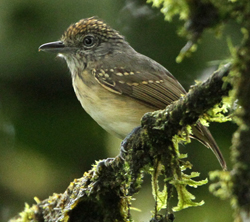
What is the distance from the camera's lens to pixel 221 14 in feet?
5.22

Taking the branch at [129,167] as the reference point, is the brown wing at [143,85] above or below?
above

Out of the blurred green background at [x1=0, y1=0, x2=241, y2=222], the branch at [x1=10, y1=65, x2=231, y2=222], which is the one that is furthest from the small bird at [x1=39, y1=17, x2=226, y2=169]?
the branch at [x1=10, y1=65, x2=231, y2=222]

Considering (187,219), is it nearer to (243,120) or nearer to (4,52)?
(4,52)

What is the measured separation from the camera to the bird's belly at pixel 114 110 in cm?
386

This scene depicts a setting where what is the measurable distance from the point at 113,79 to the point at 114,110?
15.6 inches

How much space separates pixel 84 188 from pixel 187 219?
159cm

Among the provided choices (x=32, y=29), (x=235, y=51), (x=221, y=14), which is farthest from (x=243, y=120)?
(x=32, y=29)

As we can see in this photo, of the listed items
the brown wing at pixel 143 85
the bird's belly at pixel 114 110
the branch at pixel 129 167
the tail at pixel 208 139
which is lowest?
the branch at pixel 129 167

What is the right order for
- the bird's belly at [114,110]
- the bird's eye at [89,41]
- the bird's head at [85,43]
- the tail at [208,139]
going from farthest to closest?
the bird's eye at [89,41] < the bird's head at [85,43] < the bird's belly at [114,110] < the tail at [208,139]

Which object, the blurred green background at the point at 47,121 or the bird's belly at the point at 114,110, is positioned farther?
the blurred green background at the point at 47,121

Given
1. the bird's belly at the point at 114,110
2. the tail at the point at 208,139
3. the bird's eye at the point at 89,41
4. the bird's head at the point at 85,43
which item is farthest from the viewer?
the bird's eye at the point at 89,41

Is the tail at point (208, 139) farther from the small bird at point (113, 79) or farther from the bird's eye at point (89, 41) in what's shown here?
the bird's eye at point (89, 41)

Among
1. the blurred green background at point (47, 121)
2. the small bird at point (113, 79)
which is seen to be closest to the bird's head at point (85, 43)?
the small bird at point (113, 79)

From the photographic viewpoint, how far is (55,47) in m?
4.58
